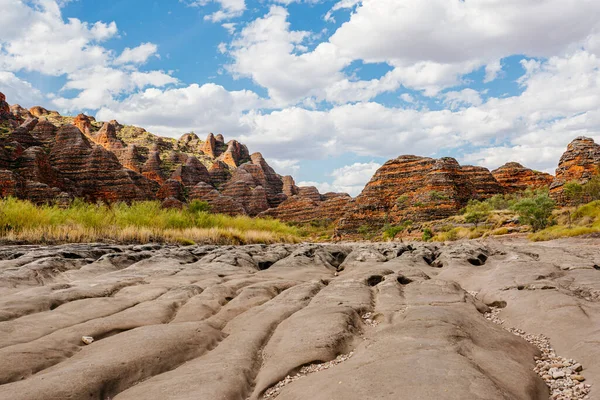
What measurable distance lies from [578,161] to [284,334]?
2724 inches

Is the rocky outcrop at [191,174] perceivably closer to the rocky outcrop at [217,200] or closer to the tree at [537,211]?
the rocky outcrop at [217,200]

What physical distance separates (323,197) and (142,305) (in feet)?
420

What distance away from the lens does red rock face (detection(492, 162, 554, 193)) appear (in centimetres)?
8469

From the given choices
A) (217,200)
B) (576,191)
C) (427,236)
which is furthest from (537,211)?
(217,200)

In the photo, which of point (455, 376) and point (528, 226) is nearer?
point (455, 376)

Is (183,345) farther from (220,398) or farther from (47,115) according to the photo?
(47,115)

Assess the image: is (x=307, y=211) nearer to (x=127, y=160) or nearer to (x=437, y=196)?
(x=437, y=196)

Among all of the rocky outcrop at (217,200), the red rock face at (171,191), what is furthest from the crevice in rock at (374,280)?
the red rock face at (171,191)

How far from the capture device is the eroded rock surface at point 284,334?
3592 millimetres

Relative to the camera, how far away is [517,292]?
24.8ft

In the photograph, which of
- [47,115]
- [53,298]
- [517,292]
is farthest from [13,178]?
[47,115]

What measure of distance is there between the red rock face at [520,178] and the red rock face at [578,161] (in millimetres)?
20838

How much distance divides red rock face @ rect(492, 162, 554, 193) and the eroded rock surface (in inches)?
3346

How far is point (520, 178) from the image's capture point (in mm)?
87062
